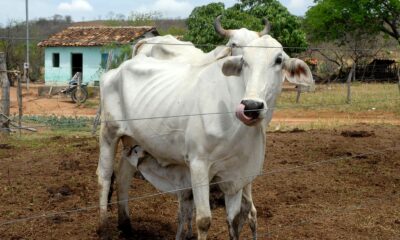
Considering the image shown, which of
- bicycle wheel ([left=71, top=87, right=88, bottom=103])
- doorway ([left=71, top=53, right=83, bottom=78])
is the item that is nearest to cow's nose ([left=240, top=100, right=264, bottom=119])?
bicycle wheel ([left=71, top=87, right=88, bottom=103])

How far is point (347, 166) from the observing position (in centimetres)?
841

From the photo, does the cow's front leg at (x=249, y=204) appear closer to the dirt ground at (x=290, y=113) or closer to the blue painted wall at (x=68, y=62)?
the dirt ground at (x=290, y=113)

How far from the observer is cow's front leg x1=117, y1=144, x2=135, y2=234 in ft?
18.3

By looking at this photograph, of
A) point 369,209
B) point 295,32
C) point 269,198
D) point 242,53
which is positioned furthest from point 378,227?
point 295,32

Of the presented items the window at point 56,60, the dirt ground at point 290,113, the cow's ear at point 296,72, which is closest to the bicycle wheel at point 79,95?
the dirt ground at point 290,113

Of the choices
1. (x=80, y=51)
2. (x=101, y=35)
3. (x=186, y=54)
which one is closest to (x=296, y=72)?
(x=186, y=54)

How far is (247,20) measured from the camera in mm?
23203

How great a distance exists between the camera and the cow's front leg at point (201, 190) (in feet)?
A: 14.1

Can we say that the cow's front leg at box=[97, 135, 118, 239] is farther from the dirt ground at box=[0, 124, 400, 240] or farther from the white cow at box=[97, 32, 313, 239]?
the dirt ground at box=[0, 124, 400, 240]

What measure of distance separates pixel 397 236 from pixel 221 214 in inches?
69.5

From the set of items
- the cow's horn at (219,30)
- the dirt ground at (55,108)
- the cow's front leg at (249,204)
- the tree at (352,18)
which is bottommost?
the dirt ground at (55,108)

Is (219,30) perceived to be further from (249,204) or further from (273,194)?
(273,194)

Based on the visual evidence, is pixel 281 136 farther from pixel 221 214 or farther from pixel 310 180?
pixel 221 214

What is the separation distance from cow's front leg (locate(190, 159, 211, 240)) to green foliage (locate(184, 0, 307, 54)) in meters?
18.5
